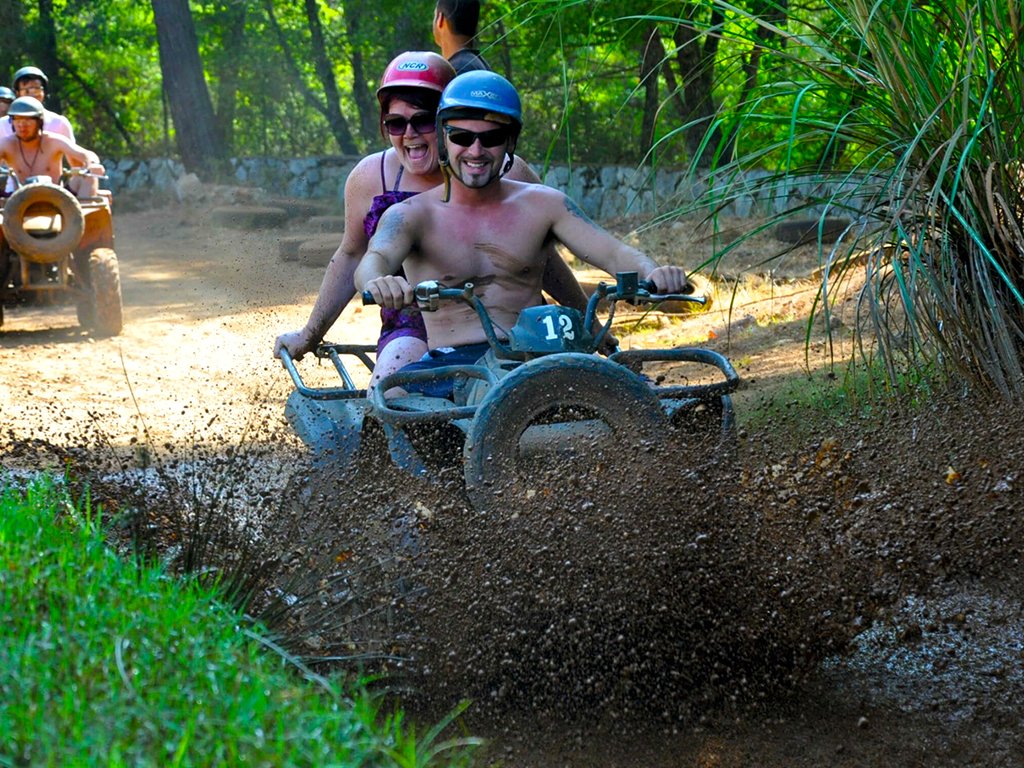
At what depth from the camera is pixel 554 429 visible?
3.31 metres

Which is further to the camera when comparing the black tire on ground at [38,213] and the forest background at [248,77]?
the forest background at [248,77]

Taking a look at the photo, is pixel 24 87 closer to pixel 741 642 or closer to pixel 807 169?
pixel 807 169

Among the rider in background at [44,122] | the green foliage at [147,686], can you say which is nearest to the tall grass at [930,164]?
the green foliage at [147,686]

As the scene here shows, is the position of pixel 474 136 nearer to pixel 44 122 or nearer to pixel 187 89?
pixel 44 122

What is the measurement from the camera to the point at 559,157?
18.7m

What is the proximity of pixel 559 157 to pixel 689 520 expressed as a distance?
52.0 feet

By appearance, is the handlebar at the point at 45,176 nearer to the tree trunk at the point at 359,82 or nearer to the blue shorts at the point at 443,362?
the blue shorts at the point at 443,362

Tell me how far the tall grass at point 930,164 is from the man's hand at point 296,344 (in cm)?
143

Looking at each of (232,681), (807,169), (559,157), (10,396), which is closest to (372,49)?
(559,157)

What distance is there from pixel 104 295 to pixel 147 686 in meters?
8.06

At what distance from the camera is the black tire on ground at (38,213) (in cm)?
950

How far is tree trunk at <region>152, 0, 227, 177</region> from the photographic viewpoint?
21.2 m

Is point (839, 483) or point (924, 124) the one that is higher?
point (924, 124)

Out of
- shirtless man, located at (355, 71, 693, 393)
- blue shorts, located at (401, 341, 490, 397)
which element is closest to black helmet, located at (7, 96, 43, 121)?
shirtless man, located at (355, 71, 693, 393)
